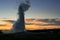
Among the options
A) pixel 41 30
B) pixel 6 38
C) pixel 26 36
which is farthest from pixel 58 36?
pixel 6 38

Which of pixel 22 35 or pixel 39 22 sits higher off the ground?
pixel 39 22

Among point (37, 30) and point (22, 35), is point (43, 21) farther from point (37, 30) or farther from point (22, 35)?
point (22, 35)

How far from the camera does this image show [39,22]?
5.13 m

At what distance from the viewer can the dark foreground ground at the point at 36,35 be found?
504 centimetres

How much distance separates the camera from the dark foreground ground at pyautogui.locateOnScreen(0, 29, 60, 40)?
5043 millimetres

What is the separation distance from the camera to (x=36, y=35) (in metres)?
5.32

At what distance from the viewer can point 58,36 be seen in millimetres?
5523

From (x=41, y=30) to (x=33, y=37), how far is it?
1.10 feet

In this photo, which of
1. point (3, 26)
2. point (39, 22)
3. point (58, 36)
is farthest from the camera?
point (58, 36)

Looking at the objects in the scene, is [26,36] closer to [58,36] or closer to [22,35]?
[22,35]

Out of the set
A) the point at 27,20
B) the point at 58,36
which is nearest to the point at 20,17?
the point at 27,20

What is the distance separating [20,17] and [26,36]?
72 cm

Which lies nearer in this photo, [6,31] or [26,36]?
[6,31]

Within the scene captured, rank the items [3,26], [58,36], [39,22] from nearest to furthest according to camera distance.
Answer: [3,26] → [39,22] → [58,36]
